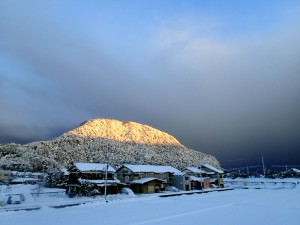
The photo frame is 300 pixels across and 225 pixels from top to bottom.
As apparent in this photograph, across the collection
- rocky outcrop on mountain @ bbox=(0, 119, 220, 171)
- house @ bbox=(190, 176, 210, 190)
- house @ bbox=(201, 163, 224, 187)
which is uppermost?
rocky outcrop on mountain @ bbox=(0, 119, 220, 171)

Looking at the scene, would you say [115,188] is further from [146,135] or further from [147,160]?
[146,135]

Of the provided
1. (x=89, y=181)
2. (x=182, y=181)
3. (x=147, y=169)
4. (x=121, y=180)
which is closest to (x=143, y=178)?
(x=147, y=169)

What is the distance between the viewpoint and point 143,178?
61344 mm

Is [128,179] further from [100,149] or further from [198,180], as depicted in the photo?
[100,149]

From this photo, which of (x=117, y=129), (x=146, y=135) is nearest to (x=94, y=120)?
(x=117, y=129)

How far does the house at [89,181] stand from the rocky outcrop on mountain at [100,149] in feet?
124

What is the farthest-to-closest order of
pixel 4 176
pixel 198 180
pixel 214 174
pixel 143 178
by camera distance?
pixel 214 174 → pixel 4 176 → pixel 198 180 → pixel 143 178

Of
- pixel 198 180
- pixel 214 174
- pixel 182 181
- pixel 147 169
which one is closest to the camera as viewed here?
pixel 147 169

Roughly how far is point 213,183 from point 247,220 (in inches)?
2606

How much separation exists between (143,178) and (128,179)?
12.0 feet

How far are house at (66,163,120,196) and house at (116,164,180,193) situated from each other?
4768mm

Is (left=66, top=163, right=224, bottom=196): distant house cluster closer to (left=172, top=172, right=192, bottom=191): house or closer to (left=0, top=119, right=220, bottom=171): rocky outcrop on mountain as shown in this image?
(left=172, top=172, right=192, bottom=191): house

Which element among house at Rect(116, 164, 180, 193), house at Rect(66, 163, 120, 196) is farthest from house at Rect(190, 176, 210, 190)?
house at Rect(66, 163, 120, 196)

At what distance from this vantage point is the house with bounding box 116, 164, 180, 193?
59000 mm
